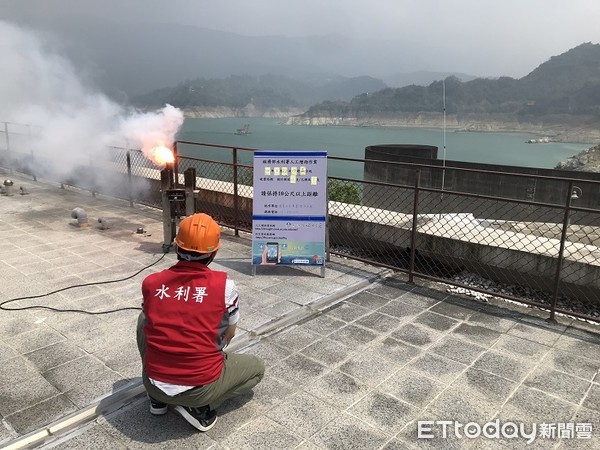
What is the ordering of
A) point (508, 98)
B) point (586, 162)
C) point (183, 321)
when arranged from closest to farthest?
point (183, 321), point (586, 162), point (508, 98)

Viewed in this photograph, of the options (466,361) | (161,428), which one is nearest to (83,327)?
(161,428)

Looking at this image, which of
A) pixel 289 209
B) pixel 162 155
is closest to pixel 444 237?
pixel 289 209

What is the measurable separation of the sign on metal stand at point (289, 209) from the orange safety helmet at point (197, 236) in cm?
334

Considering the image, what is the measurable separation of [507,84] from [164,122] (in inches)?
7185

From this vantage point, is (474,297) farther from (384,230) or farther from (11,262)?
(11,262)

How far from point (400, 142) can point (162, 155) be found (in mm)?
92222

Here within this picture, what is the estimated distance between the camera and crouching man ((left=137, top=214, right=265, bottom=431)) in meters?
2.88

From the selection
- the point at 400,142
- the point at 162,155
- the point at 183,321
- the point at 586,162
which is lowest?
the point at 400,142

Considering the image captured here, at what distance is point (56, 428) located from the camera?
10.5ft

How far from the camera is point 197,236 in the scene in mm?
2885

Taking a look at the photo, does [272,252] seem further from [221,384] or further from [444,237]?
[221,384]

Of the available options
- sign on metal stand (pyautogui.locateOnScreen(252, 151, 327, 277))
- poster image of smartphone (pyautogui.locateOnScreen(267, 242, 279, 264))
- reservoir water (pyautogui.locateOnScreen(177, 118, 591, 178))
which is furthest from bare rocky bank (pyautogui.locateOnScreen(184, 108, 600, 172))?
poster image of smartphone (pyautogui.locateOnScreen(267, 242, 279, 264))

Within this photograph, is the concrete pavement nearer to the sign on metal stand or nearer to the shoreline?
the sign on metal stand

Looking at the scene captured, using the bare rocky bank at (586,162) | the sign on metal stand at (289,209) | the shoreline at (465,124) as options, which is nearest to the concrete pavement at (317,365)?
the sign on metal stand at (289,209)
